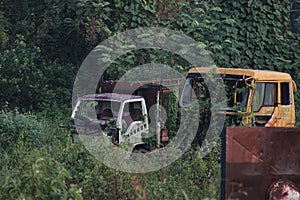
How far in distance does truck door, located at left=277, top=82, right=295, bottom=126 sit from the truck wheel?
5.84 metres

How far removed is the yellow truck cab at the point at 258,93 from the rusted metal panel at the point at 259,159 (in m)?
4.40

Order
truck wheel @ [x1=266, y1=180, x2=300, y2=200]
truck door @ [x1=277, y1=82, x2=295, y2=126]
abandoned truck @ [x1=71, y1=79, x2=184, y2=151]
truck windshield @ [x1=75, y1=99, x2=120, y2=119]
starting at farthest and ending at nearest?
truck door @ [x1=277, y1=82, x2=295, y2=126] → truck windshield @ [x1=75, y1=99, x2=120, y2=119] → abandoned truck @ [x1=71, y1=79, x2=184, y2=151] → truck wheel @ [x1=266, y1=180, x2=300, y2=200]

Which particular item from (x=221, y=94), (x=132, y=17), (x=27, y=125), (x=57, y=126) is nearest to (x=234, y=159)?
(x=221, y=94)

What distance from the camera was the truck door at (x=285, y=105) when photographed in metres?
12.3

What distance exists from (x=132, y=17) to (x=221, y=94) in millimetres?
7398

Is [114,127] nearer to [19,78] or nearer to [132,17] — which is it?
[19,78]

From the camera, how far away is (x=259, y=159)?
6504 mm

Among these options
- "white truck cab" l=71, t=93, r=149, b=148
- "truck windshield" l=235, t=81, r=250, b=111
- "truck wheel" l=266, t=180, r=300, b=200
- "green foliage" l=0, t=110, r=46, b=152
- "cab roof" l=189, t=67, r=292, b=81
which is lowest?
"truck wheel" l=266, t=180, r=300, b=200

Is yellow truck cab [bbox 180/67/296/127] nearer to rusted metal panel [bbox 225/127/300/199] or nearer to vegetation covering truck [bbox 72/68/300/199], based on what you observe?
vegetation covering truck [bbox 72/68/300/199]

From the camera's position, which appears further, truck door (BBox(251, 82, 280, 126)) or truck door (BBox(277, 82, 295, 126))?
truck door (BBox(277, 82, 295, 126))

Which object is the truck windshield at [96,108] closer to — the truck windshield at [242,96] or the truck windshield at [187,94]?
the truck windshield at [187,94]

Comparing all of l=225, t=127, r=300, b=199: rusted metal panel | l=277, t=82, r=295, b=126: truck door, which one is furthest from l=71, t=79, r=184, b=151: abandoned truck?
l=225, t=127, r=300, b=199: rusted metal panel

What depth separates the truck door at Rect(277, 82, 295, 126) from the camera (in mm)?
12328

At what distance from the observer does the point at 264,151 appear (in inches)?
258
